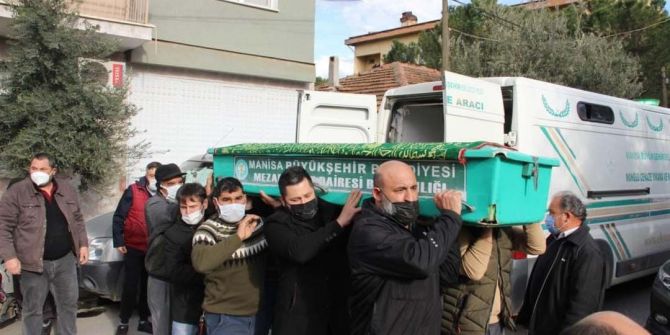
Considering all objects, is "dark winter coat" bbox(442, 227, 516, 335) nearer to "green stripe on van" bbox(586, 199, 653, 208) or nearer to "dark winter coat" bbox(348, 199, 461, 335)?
"dark winter coat" bbox(348, 199, 461, 335)

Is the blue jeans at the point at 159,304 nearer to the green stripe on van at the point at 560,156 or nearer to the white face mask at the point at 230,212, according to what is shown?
the white face mask at the point at 230,212

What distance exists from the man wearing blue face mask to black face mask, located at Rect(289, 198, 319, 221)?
5.04 feet

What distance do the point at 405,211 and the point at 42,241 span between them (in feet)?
11.4

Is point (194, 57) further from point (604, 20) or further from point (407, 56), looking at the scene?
point (407, 56)

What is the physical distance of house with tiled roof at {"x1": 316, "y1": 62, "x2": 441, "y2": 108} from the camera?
54.8ft

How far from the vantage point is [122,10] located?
1044 cm

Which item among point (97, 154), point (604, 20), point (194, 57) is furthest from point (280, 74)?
point (604, 20)

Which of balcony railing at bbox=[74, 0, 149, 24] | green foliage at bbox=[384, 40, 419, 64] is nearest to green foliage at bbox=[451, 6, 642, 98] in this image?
green foliage at bbox=[384, 40, 419, 64]

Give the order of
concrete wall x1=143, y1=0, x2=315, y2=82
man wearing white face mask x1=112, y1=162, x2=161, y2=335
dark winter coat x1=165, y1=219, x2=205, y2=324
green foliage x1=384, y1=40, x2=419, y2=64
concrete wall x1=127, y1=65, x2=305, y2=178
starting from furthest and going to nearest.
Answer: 1. green foliage x1=384, y1=40, x2=419, y2=64
2. concrete wall x1=143, y1=0, x2=315, y2=82
3. concrete wall x1=127, y1=65, x2=305, y2=178
4. man wearing white face mask x1=112, y1=162, x2=161, y2=335
5. dark winter coat x1=165, y1=219, x2=205, y2=324

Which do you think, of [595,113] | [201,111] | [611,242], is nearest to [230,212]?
[595,113]

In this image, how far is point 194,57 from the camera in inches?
456

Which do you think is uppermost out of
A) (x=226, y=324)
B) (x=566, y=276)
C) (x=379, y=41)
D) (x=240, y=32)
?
(x=379, y=41)

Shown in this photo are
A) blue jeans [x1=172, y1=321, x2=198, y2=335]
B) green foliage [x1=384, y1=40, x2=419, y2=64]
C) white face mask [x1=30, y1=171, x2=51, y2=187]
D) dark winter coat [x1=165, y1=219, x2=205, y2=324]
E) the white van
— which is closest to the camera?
dark winter coat [x1=165, y1=219, x2=205, y2=324]

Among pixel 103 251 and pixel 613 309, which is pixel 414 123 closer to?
pixel 613 309
